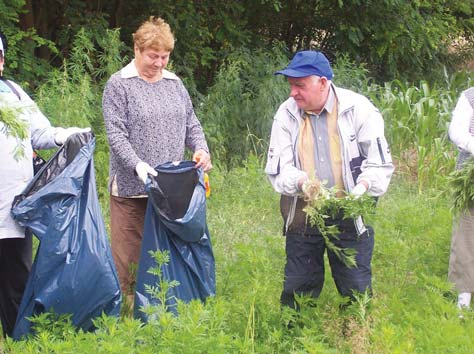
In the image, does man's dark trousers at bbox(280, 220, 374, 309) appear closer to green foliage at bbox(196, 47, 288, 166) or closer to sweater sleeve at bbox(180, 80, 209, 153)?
sweater sleeve at bbox(180, 80, 209, 153)

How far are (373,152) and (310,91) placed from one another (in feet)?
1.41

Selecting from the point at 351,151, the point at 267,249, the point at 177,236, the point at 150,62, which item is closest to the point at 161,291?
the point at 177,236

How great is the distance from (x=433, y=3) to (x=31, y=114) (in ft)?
27.2

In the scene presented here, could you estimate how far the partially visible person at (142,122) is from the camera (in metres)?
4.06

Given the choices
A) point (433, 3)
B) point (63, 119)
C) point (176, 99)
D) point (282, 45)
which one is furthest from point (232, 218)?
point (433, 3)

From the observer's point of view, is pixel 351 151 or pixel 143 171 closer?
pixel 351 151

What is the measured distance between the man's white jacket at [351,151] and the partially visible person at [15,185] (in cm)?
105

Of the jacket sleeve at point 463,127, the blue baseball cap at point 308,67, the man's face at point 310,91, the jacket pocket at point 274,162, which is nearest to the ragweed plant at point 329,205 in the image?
the jacket pocket at point 274,162

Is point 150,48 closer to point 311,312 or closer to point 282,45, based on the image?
point 311,312

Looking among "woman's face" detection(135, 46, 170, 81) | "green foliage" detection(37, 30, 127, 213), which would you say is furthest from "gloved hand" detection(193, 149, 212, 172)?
"green foliage" detection(37, 30, 127, 213)

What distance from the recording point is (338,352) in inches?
145

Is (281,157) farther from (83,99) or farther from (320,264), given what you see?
(83,99)

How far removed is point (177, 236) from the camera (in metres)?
3.94

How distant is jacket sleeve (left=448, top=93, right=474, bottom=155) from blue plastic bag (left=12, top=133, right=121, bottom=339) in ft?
6.67
